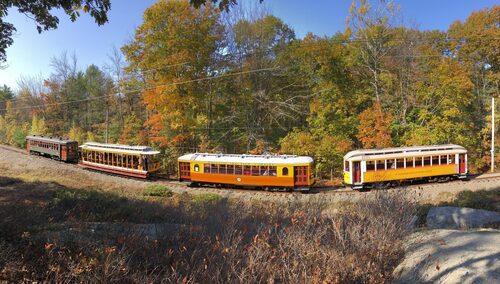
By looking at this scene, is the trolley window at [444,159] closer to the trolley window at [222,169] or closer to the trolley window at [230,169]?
the trolley window at [230,169]

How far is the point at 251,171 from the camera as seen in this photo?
65.8ft

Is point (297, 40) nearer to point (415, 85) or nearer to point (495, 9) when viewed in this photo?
point (415, 85)

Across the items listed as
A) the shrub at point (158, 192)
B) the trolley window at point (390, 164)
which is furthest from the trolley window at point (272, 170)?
the trolley window at point (390, 164)

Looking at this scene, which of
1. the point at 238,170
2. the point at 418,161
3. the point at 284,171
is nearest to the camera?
the point at 284,171

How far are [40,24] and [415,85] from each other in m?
28.0

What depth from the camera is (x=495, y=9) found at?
2914 cm

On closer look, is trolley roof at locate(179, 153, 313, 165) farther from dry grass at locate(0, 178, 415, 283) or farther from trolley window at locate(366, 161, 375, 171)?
dry grass at locate(0, 178, 415, 283)

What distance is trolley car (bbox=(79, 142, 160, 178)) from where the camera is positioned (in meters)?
24.1

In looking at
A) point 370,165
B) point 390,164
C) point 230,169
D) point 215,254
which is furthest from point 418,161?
point 215,254

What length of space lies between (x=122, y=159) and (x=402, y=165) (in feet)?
69.6

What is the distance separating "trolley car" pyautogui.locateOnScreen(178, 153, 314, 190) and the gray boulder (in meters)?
8.91

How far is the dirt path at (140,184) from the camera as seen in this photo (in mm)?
17447

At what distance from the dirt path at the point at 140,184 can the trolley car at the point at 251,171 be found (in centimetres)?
68

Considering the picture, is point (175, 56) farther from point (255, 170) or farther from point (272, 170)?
point (272, 170)
